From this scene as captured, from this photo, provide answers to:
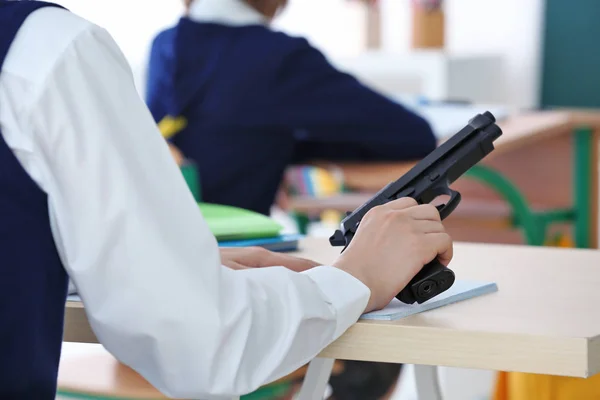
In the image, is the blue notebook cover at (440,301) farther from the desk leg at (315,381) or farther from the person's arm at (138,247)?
the desk leg at (315,381)

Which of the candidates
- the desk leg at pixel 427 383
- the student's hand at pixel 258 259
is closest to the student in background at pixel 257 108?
the desk leg at pixel 427 383

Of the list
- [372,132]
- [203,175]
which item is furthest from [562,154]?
[203,175]

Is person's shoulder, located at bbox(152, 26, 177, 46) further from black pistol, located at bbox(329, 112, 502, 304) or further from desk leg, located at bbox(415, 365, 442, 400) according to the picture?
black pistol, located at bbox(329, 112, 502, 304)

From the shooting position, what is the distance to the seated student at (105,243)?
89cm

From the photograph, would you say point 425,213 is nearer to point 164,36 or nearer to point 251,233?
point 251,233

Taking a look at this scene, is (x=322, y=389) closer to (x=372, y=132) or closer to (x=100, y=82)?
(x=100, y=82)

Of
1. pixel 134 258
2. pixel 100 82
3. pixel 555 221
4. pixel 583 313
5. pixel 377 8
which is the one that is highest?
pixel 100 82

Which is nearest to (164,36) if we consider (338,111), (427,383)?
(338,111)

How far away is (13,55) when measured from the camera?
0.90m

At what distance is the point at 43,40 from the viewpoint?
897 mm

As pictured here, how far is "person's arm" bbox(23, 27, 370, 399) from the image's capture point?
0.89 metres

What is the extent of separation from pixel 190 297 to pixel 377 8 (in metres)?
3.35

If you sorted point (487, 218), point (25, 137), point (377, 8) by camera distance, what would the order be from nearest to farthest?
point (25, 137), point (487, 218), point (377, 8)

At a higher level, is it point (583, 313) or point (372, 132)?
point (583, 313)
